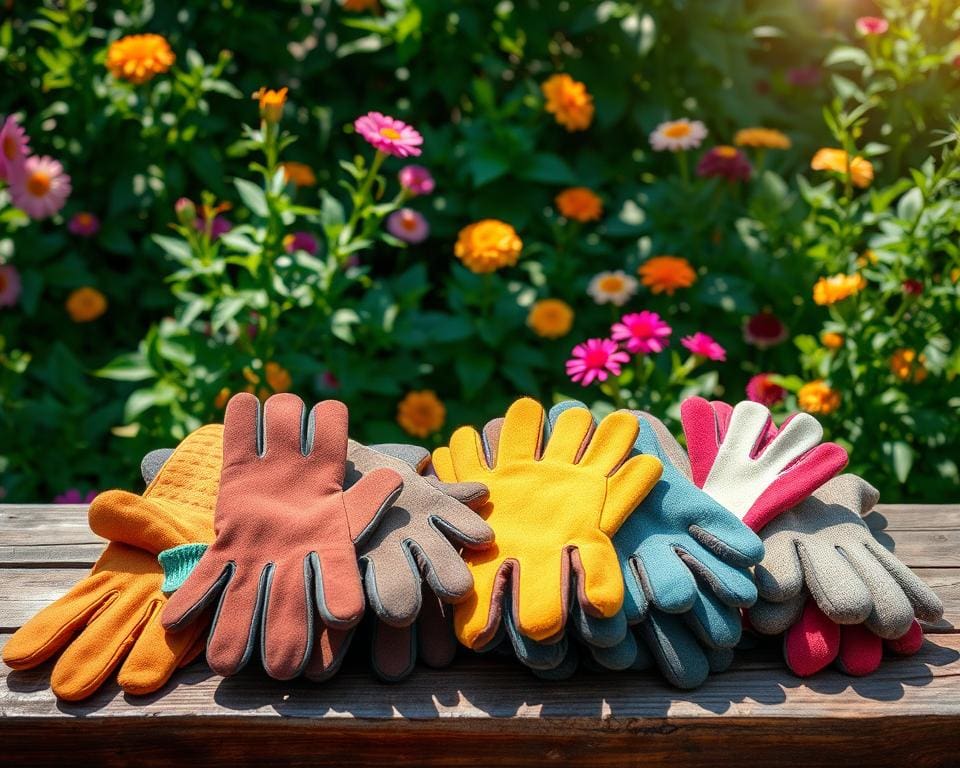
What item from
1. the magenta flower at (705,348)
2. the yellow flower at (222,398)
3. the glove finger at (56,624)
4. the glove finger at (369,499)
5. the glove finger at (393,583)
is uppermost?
the glove finger at (369,499)

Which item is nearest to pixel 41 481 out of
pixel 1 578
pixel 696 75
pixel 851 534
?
pixel 1 578

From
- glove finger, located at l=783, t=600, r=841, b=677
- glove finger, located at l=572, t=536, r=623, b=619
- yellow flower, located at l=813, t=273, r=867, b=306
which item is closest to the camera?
glove finger, located at l=572, t=536, r=623, b=619

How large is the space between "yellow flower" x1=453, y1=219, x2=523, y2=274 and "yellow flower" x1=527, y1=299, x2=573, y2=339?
0.56 ft

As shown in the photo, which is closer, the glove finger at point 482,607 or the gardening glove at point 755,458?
the glove finger at point 482,607

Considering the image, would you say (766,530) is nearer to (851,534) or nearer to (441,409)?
(851,534)

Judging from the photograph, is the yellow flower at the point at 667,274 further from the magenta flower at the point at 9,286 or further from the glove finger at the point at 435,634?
the magenta flower at the point at 9,286

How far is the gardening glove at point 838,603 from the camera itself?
1322 millimetres

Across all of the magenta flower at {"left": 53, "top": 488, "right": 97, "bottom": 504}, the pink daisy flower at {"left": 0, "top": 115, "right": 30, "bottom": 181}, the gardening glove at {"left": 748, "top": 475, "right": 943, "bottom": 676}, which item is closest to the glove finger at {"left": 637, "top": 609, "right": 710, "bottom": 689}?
the gardening glove at {"left": 748, "top": 475, "right": 943, "bottom": 676}

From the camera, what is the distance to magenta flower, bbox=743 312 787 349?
95.7 inches

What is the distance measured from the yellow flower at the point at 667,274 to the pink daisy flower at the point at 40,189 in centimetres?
153

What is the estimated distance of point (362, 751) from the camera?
4.30 ft

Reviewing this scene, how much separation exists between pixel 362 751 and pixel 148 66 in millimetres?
1737

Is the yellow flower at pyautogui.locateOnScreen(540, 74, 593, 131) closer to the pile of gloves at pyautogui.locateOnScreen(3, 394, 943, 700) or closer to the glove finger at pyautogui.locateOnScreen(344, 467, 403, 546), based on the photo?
the pile of gloves at pyautogui.locateOnScreen(3, 394, 943, 700)

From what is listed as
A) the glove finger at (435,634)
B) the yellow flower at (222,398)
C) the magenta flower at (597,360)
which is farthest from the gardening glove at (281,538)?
the yellow flower at (222,398)
